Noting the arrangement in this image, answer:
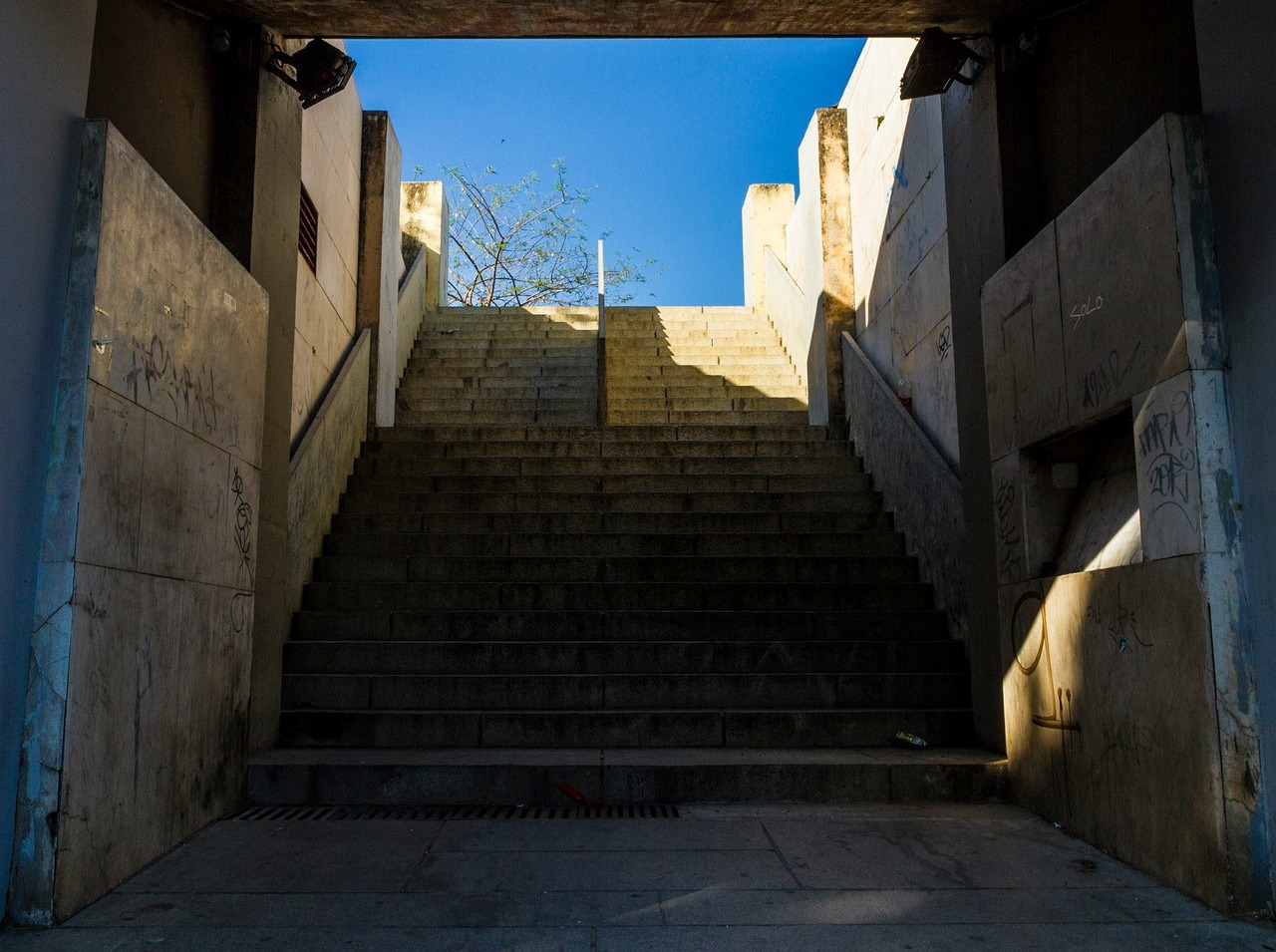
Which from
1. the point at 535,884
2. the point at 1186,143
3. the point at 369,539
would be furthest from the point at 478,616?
the point at 1186,143

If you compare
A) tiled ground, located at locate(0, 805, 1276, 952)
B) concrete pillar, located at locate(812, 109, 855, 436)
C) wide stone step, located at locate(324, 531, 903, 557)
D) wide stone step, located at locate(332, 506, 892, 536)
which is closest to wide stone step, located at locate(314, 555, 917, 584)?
wide stone step, located at locate(324, 531, 903, 557)

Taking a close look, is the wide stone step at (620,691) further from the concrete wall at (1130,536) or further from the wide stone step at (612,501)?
the wide stone step at (612,501)

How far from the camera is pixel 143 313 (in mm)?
3973

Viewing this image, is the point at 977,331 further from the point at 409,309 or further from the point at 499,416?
the point at 409,309

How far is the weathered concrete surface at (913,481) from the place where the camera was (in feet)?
21.2

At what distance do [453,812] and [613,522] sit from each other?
3324mm

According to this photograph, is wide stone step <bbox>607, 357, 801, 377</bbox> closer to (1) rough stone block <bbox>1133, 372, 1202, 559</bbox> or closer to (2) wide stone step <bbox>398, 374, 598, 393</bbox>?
(2) wide stone step <bbox>398, 374, 598, 393</bbox>

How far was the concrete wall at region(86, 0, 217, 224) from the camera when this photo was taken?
438 cm

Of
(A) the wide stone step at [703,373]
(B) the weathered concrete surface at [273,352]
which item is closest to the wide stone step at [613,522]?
(B) the weathered concrete surface at [273,352]

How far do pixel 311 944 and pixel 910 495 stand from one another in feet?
17.7

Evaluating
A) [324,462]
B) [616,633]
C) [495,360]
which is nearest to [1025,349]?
[616,633]

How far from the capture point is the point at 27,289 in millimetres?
3371

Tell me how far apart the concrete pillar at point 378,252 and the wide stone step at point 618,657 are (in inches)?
147

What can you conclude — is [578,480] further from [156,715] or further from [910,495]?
[156,715]
